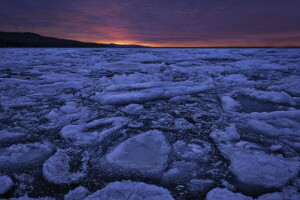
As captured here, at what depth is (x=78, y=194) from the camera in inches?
33.3

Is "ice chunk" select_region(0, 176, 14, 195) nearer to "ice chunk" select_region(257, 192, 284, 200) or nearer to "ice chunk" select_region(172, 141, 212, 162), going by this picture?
"ice chunk" select_region(172, 141, 212, 162)

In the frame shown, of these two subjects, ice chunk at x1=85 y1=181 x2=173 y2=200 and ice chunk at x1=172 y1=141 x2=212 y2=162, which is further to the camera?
ice chunk at x1=172 y1=141 x2=212 y2=162

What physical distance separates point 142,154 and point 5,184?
0.75 metres

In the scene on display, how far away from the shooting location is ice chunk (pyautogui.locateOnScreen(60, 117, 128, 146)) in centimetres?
130

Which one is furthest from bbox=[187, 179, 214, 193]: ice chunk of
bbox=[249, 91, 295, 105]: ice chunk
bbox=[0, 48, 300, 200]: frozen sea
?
bbox=[249, 91, 295, 105]: ice chunk

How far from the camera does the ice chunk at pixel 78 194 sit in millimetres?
830

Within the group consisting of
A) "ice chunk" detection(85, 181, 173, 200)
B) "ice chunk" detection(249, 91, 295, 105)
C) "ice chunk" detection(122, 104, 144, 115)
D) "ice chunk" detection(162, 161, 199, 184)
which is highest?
"ice chunk" detection(249, 91, 295, 105)

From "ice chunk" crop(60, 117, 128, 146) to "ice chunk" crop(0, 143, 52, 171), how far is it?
182mm

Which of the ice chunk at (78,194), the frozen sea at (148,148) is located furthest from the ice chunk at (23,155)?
the ice chunk at (78,194)

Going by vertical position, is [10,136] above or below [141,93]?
below

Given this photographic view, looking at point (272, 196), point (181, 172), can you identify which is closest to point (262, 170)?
point (272, 196)

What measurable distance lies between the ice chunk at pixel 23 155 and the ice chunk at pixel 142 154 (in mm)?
434

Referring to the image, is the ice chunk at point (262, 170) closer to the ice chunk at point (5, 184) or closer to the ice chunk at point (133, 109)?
the ice chunk at point (133, 109)

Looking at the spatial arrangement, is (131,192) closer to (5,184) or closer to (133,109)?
(5,184)
